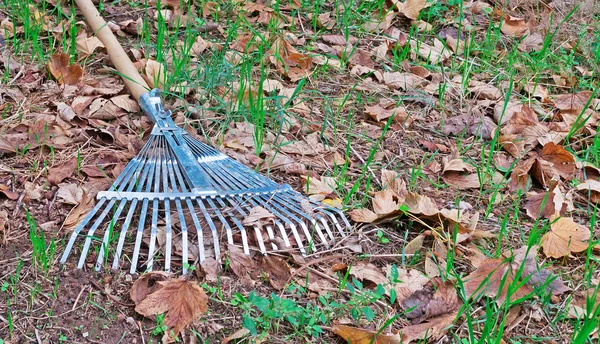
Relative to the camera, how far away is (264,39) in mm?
2867

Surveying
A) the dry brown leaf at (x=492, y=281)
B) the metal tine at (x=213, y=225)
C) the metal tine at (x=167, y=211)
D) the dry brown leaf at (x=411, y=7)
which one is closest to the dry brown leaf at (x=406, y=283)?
the dry brown leaf at (x=492, y=281)

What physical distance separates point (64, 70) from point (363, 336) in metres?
1.57

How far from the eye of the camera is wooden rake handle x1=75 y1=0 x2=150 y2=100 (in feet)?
8.34

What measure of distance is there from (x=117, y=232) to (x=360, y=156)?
2.90ft

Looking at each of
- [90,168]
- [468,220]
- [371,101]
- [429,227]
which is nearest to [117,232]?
[90,168]

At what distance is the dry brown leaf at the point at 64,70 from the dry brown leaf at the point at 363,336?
146cm

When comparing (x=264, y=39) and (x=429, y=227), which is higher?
(x=264, y=39)

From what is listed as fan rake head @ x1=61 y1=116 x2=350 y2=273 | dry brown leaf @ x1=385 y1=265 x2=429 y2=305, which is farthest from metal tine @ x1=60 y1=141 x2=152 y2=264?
dry brown leaf @ x1=385 y1=265 x2=429 y2=305

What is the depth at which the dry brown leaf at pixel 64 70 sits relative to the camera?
→ 8.52 ft

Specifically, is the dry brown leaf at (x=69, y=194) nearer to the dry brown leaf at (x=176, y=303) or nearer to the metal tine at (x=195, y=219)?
the metal tine at (x=195, y=219)

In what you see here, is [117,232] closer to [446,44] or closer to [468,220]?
[468,220]

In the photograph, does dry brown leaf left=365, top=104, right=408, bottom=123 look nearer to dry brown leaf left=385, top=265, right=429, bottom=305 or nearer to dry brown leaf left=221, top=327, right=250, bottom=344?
dry brown leaf left=385, top=265, right=429, bottom=305

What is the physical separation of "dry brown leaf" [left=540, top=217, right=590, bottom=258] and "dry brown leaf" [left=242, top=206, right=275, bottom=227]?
2.58 feet

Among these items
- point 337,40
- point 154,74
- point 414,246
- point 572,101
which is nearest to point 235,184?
point 414,246
